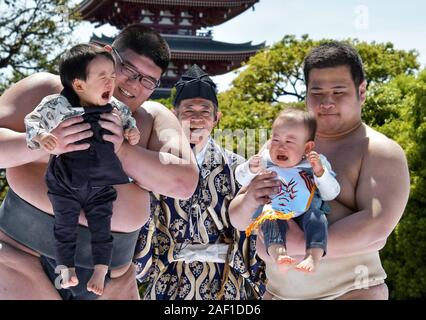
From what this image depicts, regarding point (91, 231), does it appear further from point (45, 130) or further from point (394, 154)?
point (394, 154)

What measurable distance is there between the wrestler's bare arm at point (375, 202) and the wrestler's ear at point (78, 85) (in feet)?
2.93

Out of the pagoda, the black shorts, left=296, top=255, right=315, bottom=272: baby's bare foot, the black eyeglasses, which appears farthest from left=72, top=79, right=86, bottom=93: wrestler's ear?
the pagoda

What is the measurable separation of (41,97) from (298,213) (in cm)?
92

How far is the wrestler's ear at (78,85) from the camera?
2.34 m

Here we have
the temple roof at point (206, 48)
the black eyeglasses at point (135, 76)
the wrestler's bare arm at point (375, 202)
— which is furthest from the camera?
A: the temple roof at point (206, 48)

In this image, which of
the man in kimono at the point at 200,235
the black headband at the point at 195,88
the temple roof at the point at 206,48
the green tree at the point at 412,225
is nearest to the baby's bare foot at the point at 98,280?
the man in kimono at the point at 200,235

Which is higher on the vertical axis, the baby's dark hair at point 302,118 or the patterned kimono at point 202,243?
the baby's dark hair at point 302,118

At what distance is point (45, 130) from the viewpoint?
227 cm

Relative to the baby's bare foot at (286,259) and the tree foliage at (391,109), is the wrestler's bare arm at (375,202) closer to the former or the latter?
the baby's bare foot at (286,259)

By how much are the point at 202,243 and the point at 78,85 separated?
1456mm

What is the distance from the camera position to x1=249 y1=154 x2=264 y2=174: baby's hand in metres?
2.54

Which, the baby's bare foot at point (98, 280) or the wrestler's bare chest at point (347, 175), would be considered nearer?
the baby's bare foot at point (98, 280)

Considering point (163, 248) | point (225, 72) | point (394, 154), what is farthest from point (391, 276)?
point (225, 72)

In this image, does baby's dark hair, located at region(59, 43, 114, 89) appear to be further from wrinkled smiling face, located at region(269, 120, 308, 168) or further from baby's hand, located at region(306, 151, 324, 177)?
baby's hand, located at region(306, 151, 324, 177)
